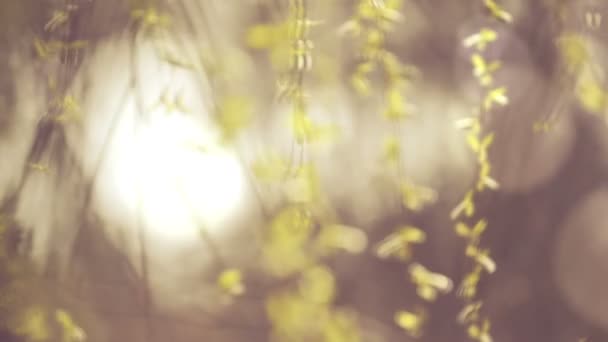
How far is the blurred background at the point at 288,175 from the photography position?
122 cm

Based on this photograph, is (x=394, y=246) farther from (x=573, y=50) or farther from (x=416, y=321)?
(x=573, y=50)

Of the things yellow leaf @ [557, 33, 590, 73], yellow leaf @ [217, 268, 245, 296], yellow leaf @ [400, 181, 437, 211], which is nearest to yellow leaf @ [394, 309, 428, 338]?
yellow leaf @ [400, 181, 437, 211]

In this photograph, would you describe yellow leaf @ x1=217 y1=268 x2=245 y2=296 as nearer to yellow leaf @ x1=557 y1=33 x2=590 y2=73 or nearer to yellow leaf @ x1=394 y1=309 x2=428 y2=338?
yellow leaf @ x1=394 y1=309 x2=428 y2=338

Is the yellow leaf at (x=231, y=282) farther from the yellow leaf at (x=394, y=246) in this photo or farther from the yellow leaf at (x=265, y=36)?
the yellow leaf at (x=265, y=36)

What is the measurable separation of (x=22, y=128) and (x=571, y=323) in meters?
1.44

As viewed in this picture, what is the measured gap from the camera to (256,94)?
1.27 meters

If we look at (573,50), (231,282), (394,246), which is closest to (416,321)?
(394,246)

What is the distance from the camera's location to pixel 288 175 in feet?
3.72

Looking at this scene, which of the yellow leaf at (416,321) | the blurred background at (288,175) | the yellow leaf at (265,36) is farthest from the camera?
the yellow leaf at (416,321)

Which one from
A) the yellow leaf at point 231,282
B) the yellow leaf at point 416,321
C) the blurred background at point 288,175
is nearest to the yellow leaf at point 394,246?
the blurred background at point 288,175

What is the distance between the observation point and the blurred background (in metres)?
1.22

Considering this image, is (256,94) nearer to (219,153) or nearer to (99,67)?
(219,153)

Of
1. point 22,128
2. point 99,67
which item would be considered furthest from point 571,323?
point 22,128

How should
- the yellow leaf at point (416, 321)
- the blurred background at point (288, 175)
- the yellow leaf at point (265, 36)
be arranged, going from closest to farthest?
the yellow leaf at point (265, 36) → the blurred background at point (288, 175) → the yellow leaf at point (416, 321)
